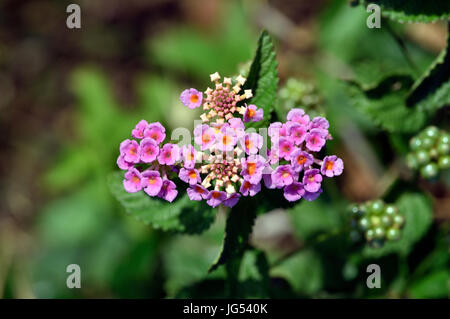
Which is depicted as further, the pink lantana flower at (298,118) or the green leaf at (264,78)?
the green leaf at (264,78)

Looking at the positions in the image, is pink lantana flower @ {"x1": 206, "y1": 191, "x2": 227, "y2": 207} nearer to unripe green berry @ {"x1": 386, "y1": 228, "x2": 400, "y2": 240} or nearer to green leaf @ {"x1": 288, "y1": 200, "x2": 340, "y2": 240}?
unripe green berry @ {"x1": 386, "y1": 228, "x2": 400, "y2": 240}

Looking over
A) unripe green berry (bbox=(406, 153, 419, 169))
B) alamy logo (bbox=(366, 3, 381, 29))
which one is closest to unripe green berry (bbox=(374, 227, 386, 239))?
unripe green berry (bbox=(406, 153, 419, 169))

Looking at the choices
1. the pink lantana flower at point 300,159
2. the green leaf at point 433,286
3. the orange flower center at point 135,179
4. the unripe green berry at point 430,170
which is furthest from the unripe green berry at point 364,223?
the orange flower center at point 135,179

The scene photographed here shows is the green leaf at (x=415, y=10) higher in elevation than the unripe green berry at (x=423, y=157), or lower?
higher

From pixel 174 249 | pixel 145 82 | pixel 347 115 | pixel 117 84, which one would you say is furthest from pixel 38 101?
pixel 347 115

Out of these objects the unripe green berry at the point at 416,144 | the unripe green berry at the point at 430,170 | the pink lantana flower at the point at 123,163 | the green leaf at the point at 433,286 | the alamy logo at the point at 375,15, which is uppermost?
the alamy logo at the point at 375,15

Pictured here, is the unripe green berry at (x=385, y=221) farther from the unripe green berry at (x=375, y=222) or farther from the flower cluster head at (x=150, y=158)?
the flower cluster head at (x=150, y=158)

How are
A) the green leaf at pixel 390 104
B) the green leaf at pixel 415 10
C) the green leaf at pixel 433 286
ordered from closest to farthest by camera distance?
the green leaf at pixel 415 10
the green leaf at pixel 390 104
the green leaf at pixel 433 286
